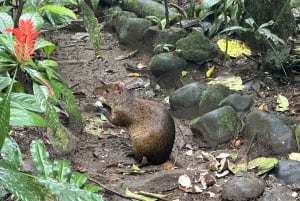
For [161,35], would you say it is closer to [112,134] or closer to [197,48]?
[197,48]

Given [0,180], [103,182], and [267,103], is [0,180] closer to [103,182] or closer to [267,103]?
[103,182]

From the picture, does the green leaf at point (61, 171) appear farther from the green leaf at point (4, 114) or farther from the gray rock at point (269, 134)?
the gray rock at point (269, 134)

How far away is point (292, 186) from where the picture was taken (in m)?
3.65

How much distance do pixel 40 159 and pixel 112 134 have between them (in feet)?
9.75

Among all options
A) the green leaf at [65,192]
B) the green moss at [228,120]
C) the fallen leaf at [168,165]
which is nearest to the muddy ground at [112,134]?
the fallen leaf at [168,165]

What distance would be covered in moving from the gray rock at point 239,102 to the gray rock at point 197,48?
1.06 metres

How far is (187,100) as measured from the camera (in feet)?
17.5

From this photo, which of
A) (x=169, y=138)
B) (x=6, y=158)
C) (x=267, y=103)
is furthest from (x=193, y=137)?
(x=6, y=158)

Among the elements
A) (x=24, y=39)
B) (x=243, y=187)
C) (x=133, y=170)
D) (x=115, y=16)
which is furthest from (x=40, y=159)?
(x=115, y=16)

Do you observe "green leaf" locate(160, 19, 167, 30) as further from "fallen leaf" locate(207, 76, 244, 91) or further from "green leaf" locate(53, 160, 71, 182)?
"green leaf" locate(53, 160, 71, 182)

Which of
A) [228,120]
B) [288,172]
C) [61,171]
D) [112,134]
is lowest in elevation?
[112,134]

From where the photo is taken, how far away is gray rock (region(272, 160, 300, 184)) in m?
3.70

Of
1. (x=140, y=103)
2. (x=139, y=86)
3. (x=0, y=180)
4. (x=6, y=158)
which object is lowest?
(x=139, y=86)

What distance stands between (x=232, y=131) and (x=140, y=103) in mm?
781
